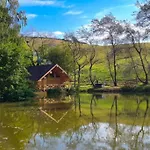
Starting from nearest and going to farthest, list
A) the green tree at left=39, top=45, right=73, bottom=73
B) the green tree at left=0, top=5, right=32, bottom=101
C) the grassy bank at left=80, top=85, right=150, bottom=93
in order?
the green tree at left=0, top=5, right=32, bottom=101 → the grassy bank at left=80, top=85, right=150, bottom=93 → the green tree at left=39, top=45, right=73, bottom=73

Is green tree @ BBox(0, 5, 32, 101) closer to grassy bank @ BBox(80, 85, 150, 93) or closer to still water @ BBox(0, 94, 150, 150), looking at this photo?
still water @ BBox(0, 94, 150, 150)

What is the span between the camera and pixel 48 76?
4466cm

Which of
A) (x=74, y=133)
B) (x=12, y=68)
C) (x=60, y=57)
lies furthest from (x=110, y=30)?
(x=74, y=133)

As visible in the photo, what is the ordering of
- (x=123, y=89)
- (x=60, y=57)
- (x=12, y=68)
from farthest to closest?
1. (x=60, y=57)
2. (x=123, y=89)
3. (x=12, y=68)

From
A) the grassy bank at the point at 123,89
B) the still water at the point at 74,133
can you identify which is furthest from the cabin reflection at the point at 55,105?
the grassy bank at the point at 123,89

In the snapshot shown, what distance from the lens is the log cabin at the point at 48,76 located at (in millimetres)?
41812

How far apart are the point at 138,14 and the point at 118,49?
34374 mm

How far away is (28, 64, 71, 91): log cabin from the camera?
41.8 meters

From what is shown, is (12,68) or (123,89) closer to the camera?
(12,68)

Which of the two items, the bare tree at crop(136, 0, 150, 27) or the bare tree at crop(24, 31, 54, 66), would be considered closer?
the bare tree at crop(136, 0, 150, 27)

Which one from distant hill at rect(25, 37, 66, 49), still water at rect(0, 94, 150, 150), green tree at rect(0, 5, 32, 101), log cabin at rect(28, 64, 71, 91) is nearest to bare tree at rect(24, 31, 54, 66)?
distant hill at rect(25, 37, 66, 49)

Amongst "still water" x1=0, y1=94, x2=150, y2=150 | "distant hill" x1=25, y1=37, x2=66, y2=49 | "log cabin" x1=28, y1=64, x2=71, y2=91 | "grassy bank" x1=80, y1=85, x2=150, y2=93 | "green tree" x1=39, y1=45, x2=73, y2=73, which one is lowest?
"still water" x1=0, y1=94, x2=150, y2=150

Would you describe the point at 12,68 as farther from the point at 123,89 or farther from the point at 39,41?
the point at 39,41

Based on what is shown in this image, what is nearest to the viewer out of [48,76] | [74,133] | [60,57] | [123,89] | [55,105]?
[74,133]
